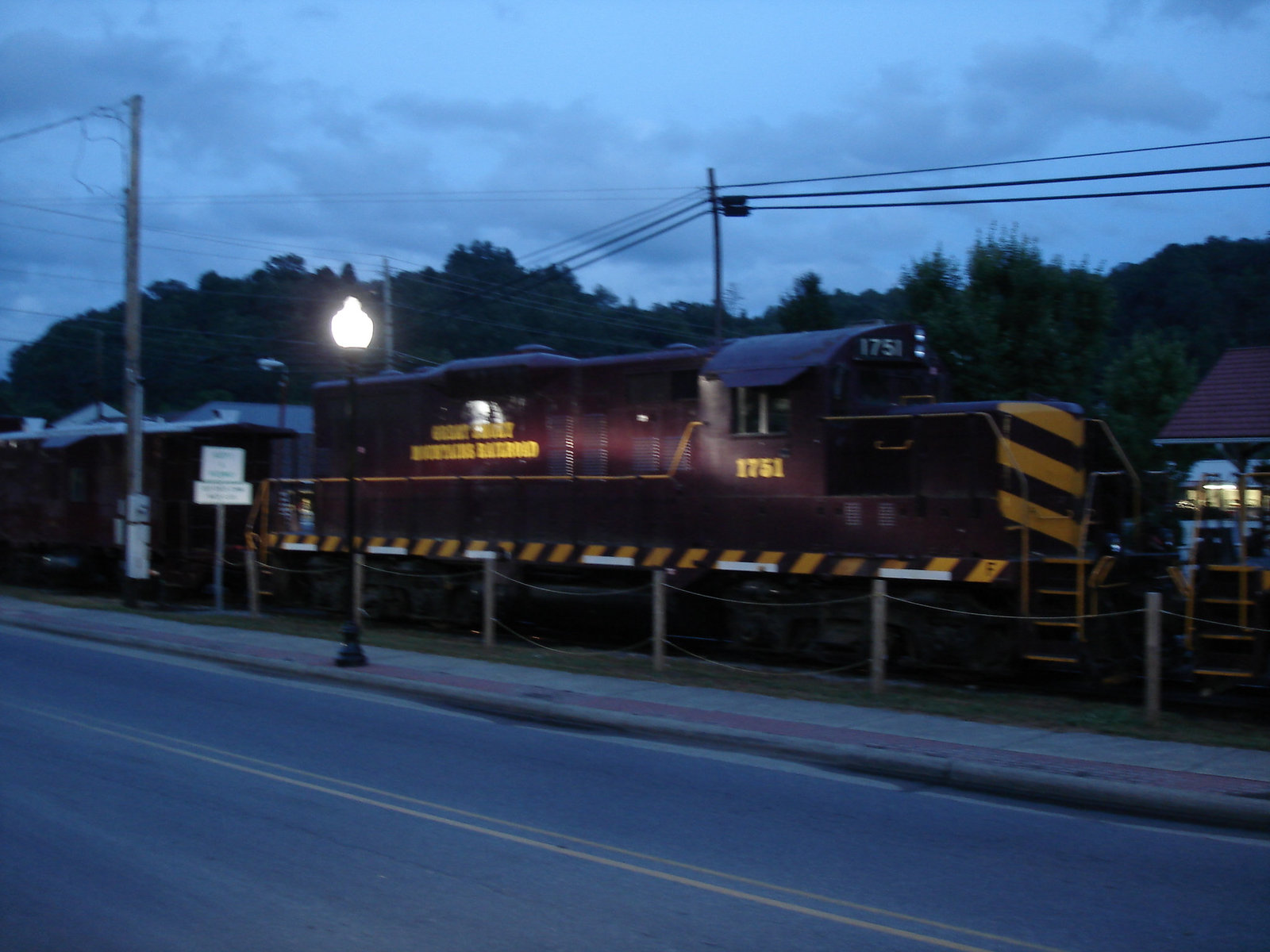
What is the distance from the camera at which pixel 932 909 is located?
17.9ft

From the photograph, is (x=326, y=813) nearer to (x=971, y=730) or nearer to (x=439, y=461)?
(x=971, y=730)

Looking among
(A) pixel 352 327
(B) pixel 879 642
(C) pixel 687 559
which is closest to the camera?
(B) pixel 879 642

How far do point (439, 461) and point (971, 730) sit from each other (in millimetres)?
10776

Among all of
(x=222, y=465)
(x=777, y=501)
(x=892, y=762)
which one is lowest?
(x=892, y=762)

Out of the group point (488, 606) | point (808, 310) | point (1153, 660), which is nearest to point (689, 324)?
point (808, 310)

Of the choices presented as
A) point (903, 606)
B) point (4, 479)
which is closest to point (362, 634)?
point (903, 606)

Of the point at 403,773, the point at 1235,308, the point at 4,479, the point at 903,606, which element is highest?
the point at 1235,308

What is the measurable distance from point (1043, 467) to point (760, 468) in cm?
336

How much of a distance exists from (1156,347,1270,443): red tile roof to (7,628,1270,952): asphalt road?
44.9ft

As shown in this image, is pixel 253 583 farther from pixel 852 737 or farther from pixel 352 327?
pixel 852 737

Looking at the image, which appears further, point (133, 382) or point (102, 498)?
point (102, 498)

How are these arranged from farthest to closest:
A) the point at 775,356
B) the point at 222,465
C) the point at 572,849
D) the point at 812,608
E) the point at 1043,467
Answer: the point at 222,465 → the point at 775,356 → the point at 812,608 → the point at 1043,467 → the point at 572,849

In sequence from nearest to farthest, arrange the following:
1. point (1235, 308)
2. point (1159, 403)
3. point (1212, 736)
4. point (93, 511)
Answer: point (1212, 736) < point (93, 511) < point (1159, 403) < point (1235, 308)

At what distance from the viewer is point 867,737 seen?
31.2 ft
